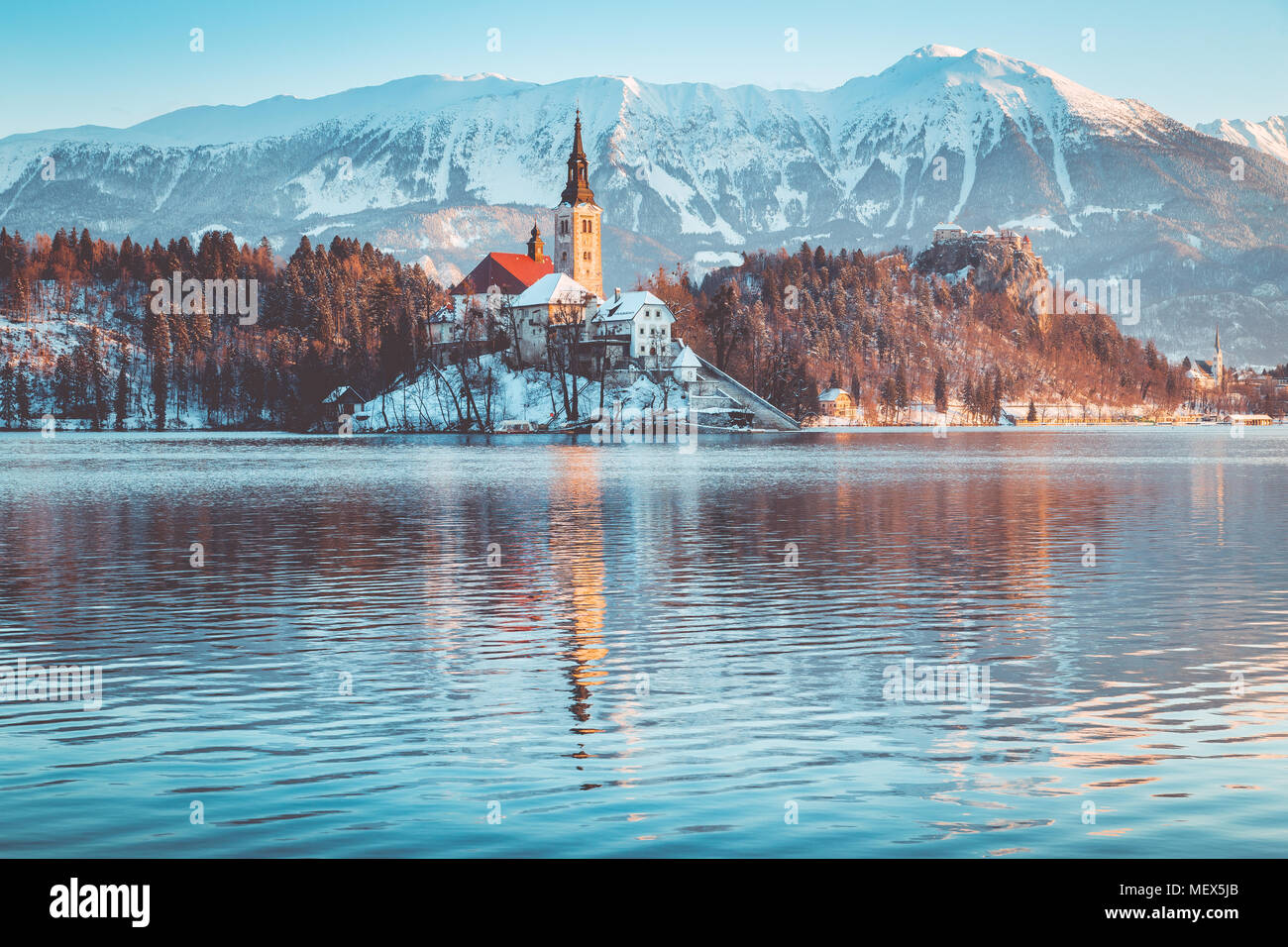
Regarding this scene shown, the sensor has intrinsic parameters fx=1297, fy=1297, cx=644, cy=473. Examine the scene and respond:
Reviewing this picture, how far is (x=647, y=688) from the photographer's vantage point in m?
24.2

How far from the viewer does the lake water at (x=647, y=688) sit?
1592cm

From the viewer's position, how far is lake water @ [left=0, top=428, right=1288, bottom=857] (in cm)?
1592

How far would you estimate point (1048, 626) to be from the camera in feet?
103
